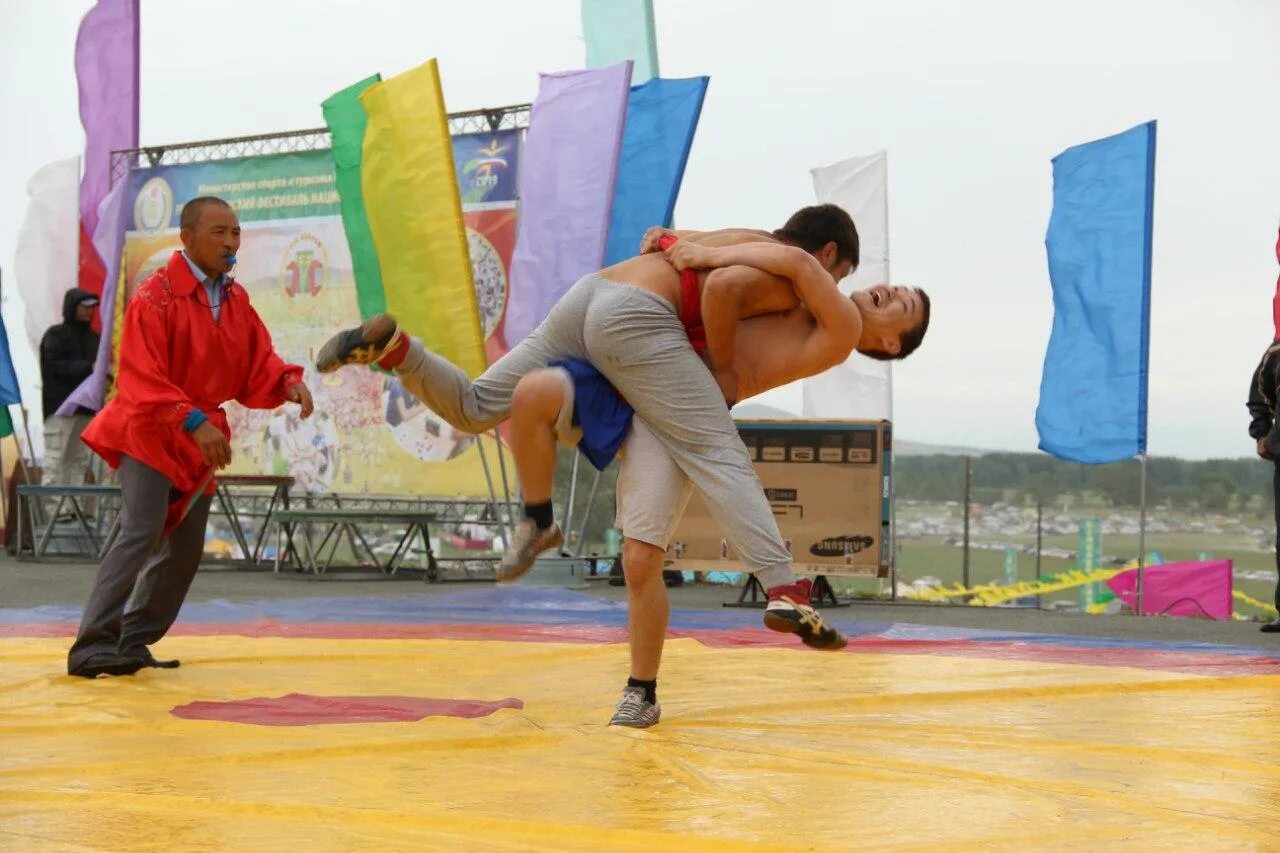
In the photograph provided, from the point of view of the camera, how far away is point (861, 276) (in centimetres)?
955

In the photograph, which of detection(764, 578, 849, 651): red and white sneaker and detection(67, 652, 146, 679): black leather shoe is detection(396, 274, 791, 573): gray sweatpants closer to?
detection(764, 578, 849, 651): red and white sneaker

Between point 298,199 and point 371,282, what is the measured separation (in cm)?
253

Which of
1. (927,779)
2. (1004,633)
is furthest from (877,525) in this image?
(927,779)

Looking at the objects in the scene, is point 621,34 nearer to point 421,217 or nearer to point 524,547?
point 421,217

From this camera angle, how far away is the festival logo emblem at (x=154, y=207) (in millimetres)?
12570

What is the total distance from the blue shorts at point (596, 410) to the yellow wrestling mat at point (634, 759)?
0.65m

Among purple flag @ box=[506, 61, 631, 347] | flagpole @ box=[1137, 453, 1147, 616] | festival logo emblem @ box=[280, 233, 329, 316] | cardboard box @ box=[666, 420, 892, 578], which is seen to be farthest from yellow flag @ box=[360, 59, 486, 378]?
flagpole @ box=[1137, 453, 1147, 616]

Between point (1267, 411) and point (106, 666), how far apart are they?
5.63 meters

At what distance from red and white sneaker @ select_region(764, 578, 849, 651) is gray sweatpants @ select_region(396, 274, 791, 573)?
70mm

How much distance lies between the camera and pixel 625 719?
333 centimetres

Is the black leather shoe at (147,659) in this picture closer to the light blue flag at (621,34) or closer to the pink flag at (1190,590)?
the pink flag at (1190,590)

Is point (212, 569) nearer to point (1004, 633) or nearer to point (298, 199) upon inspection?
point (298, 199)

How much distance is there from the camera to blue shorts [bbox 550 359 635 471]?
3.47 m

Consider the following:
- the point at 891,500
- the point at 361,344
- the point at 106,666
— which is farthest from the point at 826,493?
the point at 361,344
